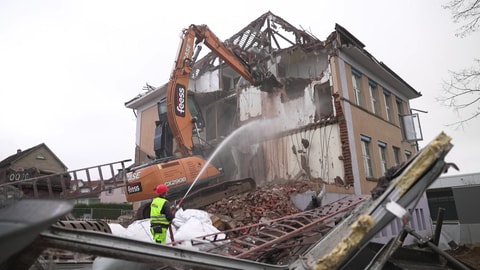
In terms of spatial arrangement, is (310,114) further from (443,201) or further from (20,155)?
(20,155)

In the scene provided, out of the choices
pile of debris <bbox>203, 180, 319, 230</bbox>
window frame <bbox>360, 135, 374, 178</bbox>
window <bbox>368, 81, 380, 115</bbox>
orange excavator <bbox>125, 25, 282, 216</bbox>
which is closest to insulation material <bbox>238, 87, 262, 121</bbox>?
orange excavator <bbox>125, 25, 282, 216</bbox>

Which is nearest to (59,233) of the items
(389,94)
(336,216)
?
(336,216)

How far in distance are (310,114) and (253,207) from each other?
596 centimetres

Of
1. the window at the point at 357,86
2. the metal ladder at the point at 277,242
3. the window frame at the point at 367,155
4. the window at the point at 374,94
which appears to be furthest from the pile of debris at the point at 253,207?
the window at the point at 374,94

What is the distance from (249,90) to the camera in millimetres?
15680

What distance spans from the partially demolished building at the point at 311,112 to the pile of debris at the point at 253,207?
1952 mm

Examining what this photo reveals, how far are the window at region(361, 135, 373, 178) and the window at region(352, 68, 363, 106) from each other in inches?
62.9

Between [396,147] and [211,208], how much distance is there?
1098 cm

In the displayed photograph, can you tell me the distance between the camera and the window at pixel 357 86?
14726 millimetres

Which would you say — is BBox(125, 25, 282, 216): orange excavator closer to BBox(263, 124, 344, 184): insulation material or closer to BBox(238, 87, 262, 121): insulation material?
BBox(263, 124, 344, 184): insulation material

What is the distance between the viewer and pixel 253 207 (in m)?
8.96

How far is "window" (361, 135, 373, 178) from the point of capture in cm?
1383

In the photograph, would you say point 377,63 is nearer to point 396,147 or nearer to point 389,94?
point 389,94

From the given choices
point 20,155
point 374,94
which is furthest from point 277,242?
point 20,155
